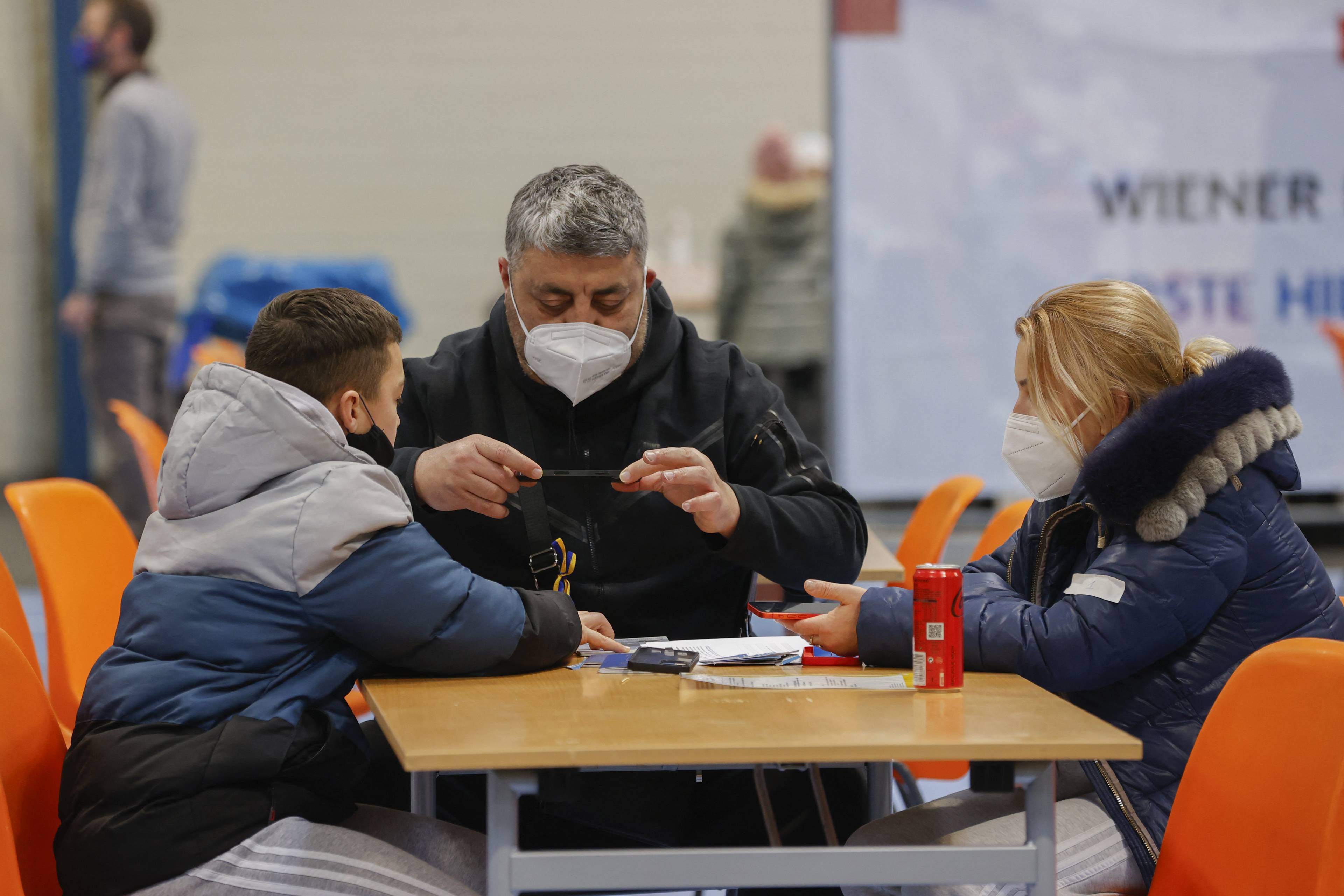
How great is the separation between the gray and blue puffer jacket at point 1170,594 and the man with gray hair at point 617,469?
21.2 inches

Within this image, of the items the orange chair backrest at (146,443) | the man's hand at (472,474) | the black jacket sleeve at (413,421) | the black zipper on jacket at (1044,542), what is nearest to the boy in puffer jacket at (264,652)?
the man's hand at (472,474)

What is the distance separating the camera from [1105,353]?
1.96 meters

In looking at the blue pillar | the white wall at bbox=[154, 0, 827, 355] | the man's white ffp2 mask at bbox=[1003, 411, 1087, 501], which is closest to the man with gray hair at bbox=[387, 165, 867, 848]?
the man's white ffp2 mask at bbox=[1003, 411, 1087, 501]

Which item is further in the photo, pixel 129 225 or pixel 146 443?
pixel 129 225

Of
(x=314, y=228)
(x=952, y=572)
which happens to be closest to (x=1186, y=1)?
(x=314, y=228)

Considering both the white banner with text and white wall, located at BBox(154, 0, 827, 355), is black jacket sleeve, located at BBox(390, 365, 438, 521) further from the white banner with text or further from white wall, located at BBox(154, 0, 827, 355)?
white wall, located at BBox(154, 0, 827, 355)

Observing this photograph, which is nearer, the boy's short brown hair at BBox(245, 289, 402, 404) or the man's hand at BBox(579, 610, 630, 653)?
the boy's short brown hair at BBox(245, 289, 402, 404)

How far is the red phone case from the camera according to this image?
6.33ft

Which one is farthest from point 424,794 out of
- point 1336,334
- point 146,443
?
point 1336,334

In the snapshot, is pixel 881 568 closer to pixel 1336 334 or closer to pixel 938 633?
pixel 938 633

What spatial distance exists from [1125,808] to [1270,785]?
0.87 ft

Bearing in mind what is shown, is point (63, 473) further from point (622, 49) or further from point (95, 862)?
point (95, 862)

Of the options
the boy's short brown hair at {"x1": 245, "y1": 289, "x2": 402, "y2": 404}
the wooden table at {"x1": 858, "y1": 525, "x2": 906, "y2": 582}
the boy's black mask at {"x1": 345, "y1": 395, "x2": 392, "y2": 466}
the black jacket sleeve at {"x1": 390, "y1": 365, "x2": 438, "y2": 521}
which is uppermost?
the boy's short brown hair at {"x1": 245, "y1": 289, "x2": 402, "y2": 404}

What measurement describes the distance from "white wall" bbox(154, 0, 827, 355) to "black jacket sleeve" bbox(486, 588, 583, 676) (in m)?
5.72
